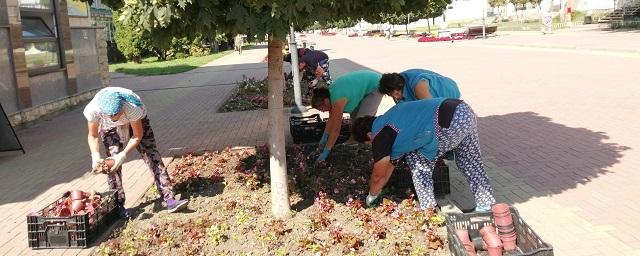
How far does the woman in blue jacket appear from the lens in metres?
4.24

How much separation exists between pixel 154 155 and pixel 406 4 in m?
2.52

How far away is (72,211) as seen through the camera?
15.0 feet

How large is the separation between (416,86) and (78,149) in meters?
5.84

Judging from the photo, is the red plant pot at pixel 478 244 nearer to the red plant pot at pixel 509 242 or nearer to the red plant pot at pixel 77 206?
the red plant pot at pixel 509 242

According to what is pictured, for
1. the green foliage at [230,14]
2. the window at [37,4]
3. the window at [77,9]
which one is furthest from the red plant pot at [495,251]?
the window at [77,9]

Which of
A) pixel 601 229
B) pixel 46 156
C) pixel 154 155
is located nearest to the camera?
pixel 601 229

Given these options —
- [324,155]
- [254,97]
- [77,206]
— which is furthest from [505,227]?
[254,97]

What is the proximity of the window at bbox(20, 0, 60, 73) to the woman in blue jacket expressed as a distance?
9317mm

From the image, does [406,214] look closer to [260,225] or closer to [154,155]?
[260,225]

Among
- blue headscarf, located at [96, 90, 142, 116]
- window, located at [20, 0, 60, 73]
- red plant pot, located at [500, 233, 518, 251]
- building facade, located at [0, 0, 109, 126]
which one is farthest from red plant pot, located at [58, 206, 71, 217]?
window, located at [20, 0, 60, 73]

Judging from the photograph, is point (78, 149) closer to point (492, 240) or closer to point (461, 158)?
point (461, 158)

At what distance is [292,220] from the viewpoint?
15.5ft

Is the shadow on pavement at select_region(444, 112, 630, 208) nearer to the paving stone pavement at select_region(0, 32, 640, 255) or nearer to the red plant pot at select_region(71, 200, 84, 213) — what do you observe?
the paving stone pavement at select_region(0, 32, 640, 255)

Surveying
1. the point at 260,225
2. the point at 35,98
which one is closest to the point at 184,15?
the point at 260,225
